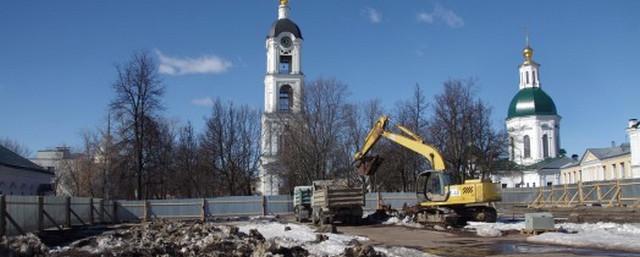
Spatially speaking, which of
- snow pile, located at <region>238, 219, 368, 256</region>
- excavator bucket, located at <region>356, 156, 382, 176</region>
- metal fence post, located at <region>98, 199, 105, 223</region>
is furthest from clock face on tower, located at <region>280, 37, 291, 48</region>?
snow pile, located at <region>238, 219, 368, 256</region>

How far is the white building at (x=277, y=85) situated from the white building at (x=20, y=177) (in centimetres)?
2037

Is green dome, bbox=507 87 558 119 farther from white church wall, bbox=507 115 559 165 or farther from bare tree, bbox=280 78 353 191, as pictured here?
bare tree, bbox=280 78 353 191

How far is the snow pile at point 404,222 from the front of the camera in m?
30.9

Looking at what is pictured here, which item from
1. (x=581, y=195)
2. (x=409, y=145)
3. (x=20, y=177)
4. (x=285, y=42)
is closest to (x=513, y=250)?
(x=409, y=145)

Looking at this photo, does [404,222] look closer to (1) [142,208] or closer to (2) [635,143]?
(1) [142,208]

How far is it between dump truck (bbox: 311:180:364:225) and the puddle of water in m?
12.1

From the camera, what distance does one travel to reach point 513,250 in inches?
748

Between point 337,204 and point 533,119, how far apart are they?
6178 centimetres

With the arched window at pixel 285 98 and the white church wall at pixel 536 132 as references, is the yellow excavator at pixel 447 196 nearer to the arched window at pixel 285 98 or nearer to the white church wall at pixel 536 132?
the arched window at pixel 285 98

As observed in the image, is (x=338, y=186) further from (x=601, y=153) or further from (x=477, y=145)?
(x=601, y=153)

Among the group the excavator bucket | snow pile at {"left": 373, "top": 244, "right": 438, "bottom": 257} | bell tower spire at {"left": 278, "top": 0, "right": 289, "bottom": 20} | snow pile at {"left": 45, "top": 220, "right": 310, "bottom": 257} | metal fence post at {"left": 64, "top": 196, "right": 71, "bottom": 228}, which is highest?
bell tower spire at {"left": 278, "top": 0, "right": 289, "bottom": 20}

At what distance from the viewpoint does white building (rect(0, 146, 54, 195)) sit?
49031 millimetres

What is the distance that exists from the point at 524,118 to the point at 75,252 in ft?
256

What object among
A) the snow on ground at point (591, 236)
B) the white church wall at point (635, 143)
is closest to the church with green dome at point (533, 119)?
the white church wall at point (635, 143)
